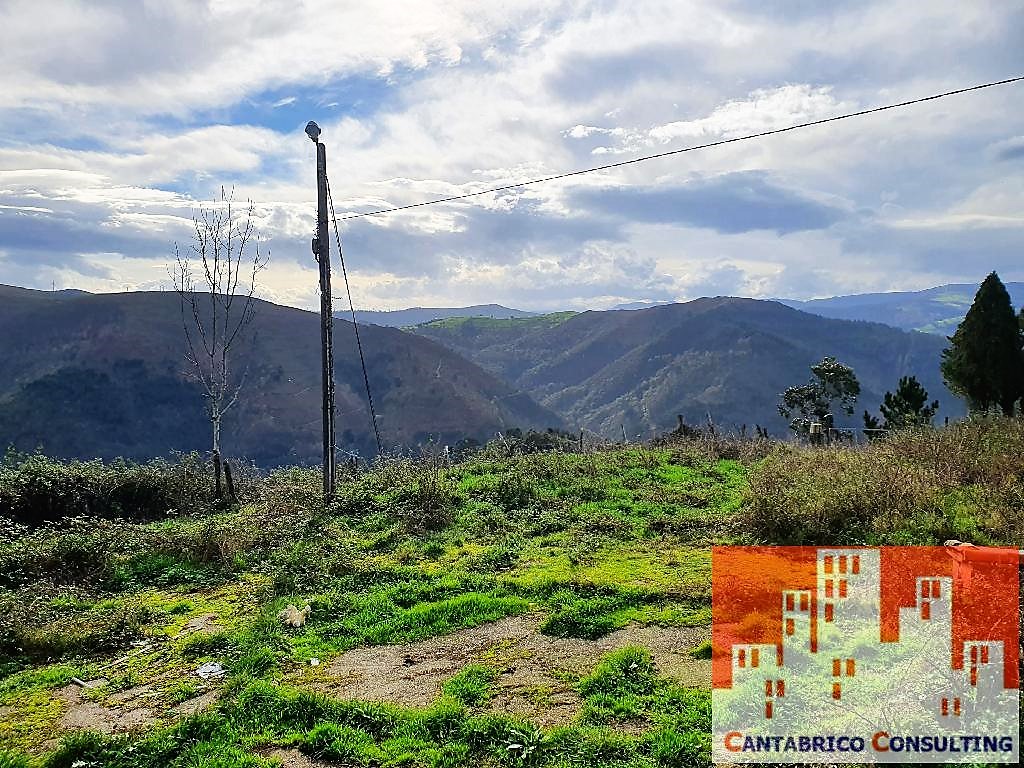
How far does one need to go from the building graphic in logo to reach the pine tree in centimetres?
1810

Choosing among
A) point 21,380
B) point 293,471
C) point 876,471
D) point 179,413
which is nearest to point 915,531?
point 876,471

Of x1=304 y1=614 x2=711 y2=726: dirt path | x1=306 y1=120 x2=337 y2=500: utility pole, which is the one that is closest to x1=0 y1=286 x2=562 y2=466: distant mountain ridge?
x1=306 y1=120 x2=337 y2=500: utility pole

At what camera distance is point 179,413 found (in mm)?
62312

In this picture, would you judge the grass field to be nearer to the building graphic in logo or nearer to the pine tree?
the building graphic in logo

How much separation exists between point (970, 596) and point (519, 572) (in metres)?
4.84

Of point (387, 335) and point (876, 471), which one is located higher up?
point (387, 335)

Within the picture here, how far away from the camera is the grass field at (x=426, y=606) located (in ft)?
16.4

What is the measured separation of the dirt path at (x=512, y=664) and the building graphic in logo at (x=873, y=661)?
1.37 feet

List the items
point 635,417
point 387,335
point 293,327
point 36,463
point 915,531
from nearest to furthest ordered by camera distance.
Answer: point 915,531 → point 36,463 → point 293,327 → point 387,335 → point 635,417

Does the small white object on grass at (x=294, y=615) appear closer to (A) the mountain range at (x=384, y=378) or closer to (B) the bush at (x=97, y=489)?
(B) the bush at (x=97, y=489)

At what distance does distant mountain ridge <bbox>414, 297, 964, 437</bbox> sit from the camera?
343 ft

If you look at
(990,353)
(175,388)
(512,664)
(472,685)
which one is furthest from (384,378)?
(472,685)

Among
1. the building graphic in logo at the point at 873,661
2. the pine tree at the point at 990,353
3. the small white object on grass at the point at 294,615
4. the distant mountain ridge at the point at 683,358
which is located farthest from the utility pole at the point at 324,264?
the distant mountain ridge at the point at 683,358

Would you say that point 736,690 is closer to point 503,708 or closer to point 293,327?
point 503,708
